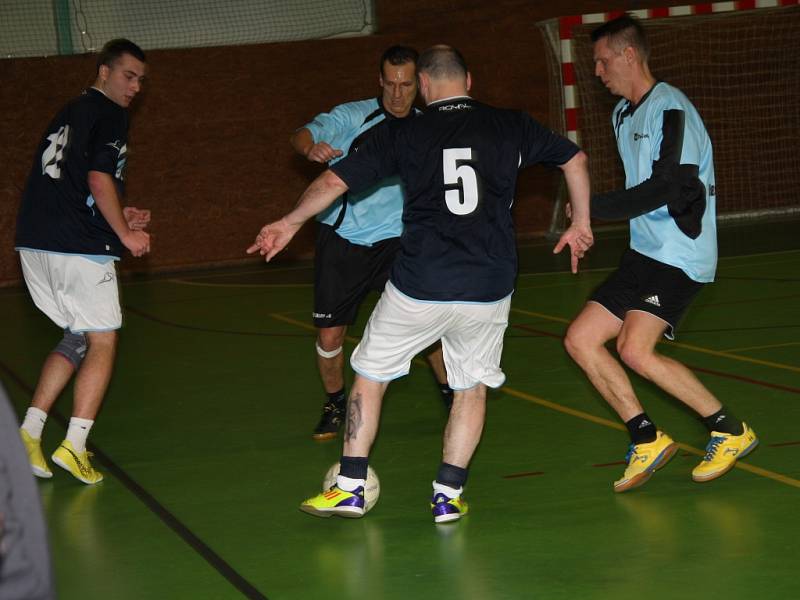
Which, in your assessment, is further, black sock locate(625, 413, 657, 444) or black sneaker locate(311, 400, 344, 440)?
black sneaker locate(311, 400, 344, 440)

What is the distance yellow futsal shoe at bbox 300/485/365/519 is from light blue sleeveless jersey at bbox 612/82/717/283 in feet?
5.81

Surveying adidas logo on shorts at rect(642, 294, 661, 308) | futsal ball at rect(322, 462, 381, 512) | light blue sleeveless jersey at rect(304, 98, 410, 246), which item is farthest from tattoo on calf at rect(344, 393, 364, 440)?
light blue sleeveless jersey at rect(304, 98, 410, 246)

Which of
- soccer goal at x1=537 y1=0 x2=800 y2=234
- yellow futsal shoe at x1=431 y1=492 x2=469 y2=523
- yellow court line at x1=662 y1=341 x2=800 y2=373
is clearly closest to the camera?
yellow futsal shoe at x1=431 y1=492 x2=469 y2=523

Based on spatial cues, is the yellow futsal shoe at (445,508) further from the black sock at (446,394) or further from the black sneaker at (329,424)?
the black sock at (446,394)

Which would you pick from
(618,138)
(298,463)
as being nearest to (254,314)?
(298,463)

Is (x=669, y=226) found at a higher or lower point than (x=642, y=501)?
higher

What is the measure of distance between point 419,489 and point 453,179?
1.57m

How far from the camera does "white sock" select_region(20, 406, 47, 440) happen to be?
5980mm

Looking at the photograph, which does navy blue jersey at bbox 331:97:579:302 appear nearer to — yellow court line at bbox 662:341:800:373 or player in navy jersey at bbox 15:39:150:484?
player in navy jersey at bbox 15:39:150:484

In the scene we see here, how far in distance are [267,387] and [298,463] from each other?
2048 mm

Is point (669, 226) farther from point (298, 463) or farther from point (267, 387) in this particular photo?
Result: point (267, 387)

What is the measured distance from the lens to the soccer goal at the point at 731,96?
16891 mm

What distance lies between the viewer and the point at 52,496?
571cm

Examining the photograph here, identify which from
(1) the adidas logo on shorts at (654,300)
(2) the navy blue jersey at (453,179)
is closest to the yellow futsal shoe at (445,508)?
(2) the navy blue jersey at (453,179)
